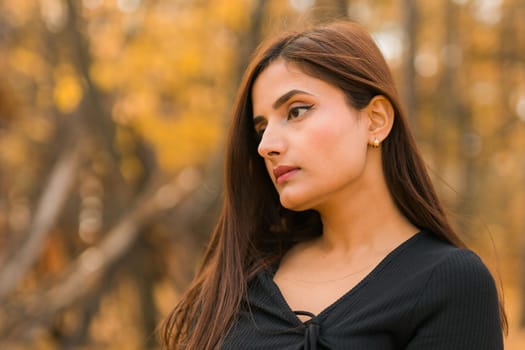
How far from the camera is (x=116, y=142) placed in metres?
6.57

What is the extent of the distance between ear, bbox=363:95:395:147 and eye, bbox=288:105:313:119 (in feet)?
0.59

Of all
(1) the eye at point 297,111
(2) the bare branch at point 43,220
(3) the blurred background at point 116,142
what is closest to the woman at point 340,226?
(1) the eye at point 297,111

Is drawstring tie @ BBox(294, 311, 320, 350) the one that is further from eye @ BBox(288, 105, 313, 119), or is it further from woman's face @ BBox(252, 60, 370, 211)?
eye @ BBox(288, 105, 313, 119)

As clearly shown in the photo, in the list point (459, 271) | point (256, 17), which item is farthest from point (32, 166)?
point (459, 271)

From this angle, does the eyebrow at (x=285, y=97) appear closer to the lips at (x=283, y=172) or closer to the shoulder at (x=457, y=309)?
the lips at (x=283, y=172)

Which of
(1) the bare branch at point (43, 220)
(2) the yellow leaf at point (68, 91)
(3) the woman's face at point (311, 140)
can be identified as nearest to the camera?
(3) the woman's face at point (311, 140)

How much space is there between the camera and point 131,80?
7680 mm

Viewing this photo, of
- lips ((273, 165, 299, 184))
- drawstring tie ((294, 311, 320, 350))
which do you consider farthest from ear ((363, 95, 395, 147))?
drawstring tie ((294, 311, 320, 350))

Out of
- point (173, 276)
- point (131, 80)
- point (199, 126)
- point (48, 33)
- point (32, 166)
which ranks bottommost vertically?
point (173, 276)

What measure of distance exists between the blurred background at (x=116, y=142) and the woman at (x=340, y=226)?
293 centimetres

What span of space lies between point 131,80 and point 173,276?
7.63 feet

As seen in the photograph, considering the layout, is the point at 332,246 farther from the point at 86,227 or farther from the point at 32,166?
the point at 32,166

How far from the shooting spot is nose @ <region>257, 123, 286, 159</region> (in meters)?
2.19

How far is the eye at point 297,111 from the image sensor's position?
2164mm
